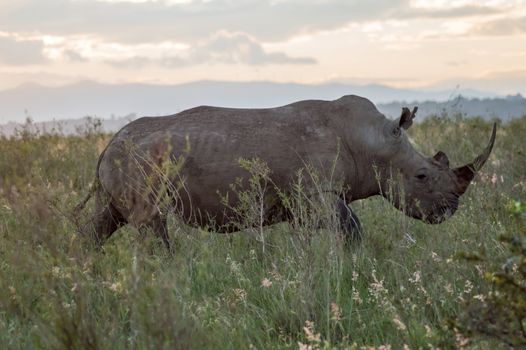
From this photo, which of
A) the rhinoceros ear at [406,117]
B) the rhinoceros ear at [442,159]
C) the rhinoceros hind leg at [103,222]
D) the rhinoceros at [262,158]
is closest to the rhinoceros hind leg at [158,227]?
the rhinoceros at [262,158]

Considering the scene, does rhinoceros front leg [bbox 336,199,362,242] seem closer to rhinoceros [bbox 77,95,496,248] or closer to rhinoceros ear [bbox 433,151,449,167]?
rhinoceros [bbox 77,95,496,248]

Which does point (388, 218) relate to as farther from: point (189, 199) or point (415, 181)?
point (189, 199)

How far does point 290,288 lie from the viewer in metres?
5.05

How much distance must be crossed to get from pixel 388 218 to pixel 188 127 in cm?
227

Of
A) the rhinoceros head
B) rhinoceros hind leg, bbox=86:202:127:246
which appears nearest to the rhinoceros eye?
the rhinoceros head

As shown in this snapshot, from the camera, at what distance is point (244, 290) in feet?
17.3

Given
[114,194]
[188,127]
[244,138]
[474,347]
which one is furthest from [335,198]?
[474,347]

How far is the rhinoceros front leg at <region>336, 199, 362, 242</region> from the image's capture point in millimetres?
6711

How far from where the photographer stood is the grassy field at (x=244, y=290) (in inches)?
149

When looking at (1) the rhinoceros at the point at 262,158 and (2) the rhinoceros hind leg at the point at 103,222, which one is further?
(2) the rhinoceros hind leg at the point at 103,222

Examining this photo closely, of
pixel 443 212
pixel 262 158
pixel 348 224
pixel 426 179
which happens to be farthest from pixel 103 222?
pixel 443 212

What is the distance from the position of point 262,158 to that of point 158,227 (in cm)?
109

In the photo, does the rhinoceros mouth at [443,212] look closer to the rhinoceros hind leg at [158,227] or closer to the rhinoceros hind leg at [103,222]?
the rhinoceros hind leg at [158,227]

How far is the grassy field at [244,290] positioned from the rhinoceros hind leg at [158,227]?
0.10 m
